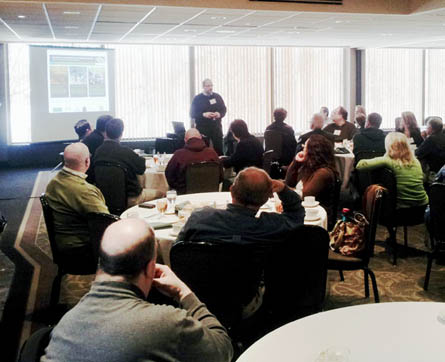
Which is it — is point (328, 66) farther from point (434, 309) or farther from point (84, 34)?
point (434, 309)

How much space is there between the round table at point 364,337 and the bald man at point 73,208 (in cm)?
248

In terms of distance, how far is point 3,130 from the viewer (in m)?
13.0

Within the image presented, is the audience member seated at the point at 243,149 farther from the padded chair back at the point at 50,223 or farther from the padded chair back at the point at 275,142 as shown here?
the padded chair back at the point at 50,223

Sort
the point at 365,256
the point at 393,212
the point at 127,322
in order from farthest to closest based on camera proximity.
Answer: the point at 393,212, the point at 365,256, the point at 127,322

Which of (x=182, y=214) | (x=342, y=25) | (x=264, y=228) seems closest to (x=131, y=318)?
(x=264, y=228)

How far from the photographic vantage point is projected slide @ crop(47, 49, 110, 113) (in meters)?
11.5

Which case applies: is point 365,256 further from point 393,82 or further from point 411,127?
point 393,82

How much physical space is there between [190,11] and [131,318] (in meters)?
6.71

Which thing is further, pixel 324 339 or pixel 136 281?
pixel 324 339

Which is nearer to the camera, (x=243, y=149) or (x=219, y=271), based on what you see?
(x=219, y=271)

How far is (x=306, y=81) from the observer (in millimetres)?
15211

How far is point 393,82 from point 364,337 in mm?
15237

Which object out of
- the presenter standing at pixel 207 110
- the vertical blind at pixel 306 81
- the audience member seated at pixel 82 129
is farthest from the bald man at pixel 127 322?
the vertical blind at pixel 306 81

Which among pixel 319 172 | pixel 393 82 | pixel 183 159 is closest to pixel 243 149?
pixel 183 159
